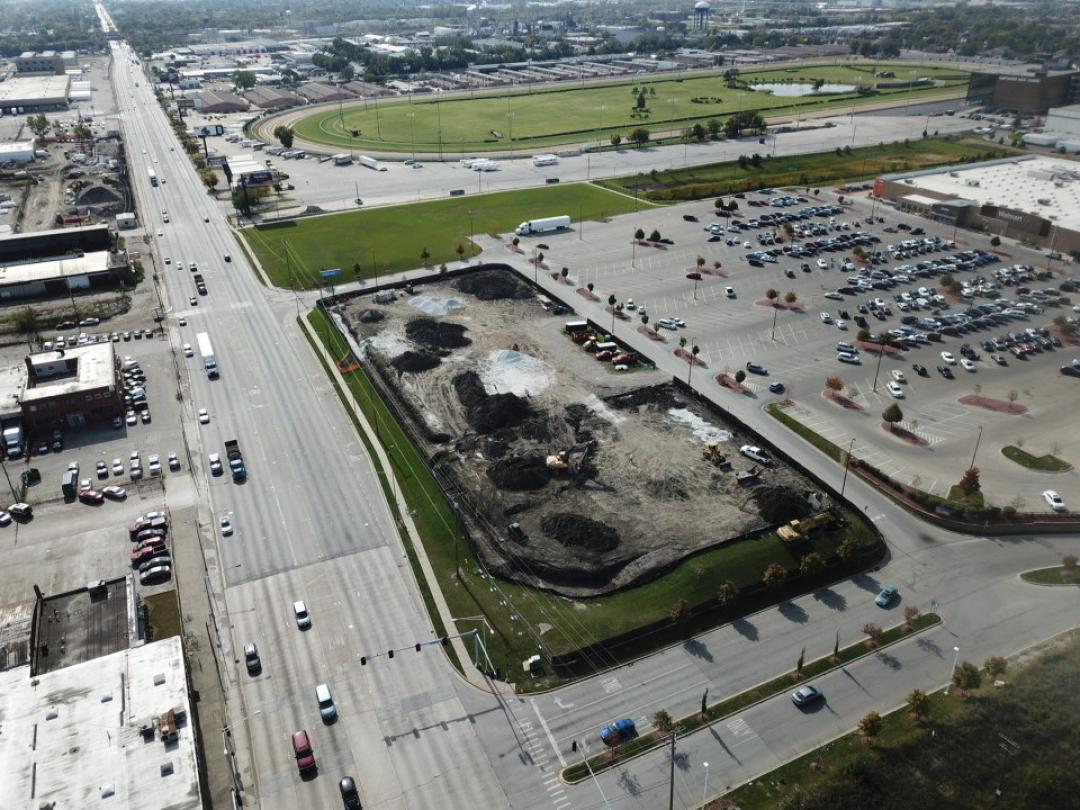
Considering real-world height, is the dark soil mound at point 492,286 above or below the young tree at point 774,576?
above

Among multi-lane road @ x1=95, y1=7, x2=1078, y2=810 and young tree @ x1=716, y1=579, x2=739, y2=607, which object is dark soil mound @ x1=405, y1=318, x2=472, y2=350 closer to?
multi-lane road @ x1=95, y1=7, x2=1078, y2=810

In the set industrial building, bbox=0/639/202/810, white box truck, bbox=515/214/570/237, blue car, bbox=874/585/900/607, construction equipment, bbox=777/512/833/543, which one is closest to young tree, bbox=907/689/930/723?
blue car, bbox=874/585/900/607

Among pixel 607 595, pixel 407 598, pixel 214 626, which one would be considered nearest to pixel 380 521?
pixel 407 598

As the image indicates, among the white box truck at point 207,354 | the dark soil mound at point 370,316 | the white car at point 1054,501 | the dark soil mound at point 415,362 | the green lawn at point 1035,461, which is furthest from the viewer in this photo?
the dark soil mound at point 370,316

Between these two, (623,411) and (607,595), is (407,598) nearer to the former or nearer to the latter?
(607,595)

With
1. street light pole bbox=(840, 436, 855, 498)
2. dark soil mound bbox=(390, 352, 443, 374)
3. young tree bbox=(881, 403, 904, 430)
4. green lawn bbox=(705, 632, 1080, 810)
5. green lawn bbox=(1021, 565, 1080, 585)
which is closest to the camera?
green lawn bbox=(705, 632, 1080, 810)

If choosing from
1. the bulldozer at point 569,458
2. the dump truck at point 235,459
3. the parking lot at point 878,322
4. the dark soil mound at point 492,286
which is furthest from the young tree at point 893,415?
the dump truck at point 235,459

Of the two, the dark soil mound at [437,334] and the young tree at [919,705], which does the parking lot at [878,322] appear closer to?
the dark soil mound at [437,334]
